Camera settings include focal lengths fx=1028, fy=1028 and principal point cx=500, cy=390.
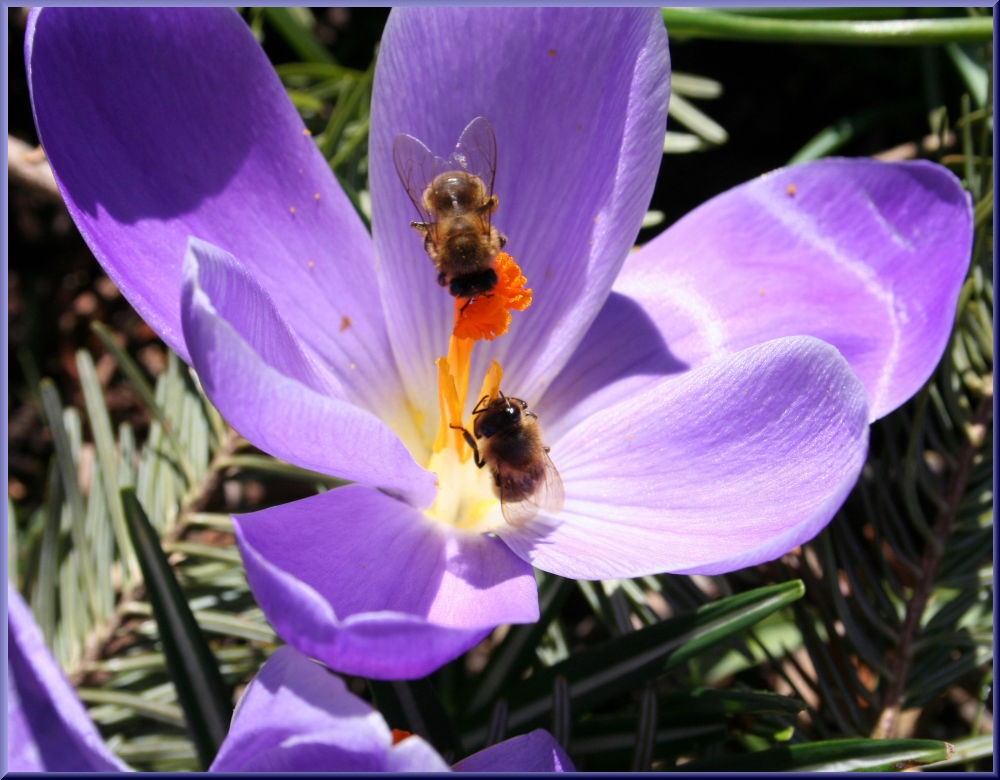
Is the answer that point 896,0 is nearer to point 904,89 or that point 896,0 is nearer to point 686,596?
point 904,89

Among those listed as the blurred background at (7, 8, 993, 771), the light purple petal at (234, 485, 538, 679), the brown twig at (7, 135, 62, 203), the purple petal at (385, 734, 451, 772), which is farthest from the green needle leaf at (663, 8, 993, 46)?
the purple petal at (385, 734, 451, 772)

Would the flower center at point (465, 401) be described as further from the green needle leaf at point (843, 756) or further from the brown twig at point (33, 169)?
the brown twig at point (33, 169)

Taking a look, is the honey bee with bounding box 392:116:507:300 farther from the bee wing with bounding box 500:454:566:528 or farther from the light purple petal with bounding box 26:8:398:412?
the bee wing with bounding box 500:454:566:528

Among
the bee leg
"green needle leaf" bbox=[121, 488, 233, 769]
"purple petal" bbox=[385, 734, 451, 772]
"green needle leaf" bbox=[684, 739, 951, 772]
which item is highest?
the bee leg

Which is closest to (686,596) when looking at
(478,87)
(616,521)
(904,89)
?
(616,521)

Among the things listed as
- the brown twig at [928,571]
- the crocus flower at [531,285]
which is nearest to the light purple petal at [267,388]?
the crocus flower at [531,285]
